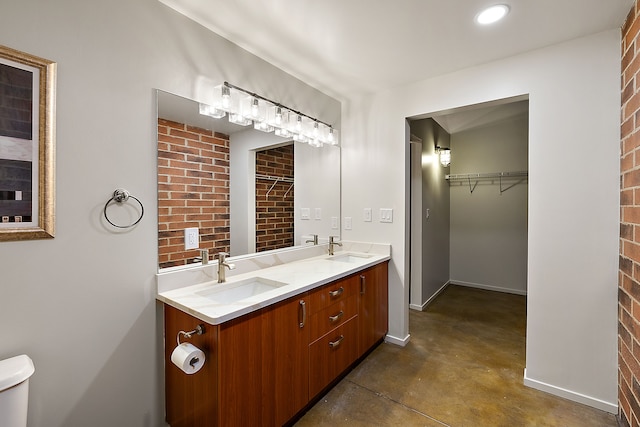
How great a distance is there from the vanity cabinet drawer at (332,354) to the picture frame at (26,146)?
1.42 metres

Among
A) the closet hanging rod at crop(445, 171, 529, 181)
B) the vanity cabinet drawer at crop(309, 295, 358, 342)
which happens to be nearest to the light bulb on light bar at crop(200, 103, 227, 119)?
the vanity cabinet drawer at crop(309, 295, 358, 342)

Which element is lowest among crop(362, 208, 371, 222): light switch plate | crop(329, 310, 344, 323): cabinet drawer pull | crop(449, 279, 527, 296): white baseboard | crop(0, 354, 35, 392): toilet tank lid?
crop(449, 279, 527, 296): white baseboard

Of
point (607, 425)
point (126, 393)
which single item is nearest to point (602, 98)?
point (607, 425)

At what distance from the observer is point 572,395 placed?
1821 millimetres

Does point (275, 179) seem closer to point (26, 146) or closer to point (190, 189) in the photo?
point (190, 189)

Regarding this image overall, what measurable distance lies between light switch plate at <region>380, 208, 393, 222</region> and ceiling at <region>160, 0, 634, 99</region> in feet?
3.67

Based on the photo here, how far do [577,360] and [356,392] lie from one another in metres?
1.40

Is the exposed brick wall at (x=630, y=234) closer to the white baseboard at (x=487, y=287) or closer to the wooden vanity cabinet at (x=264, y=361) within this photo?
the wooden vanity cabinet at (x=264, y=361)

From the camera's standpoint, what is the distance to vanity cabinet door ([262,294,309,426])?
1425 mm

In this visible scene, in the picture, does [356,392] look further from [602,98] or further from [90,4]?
[90,4]

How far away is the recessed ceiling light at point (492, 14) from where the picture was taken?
5.01ft

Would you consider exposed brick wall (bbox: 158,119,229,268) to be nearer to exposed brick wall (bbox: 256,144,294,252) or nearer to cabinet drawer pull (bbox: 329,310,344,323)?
exposed brick wall (bbox: 256,144,294,252)

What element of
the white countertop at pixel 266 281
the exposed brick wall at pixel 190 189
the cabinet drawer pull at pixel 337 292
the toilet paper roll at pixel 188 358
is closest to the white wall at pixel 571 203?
the white countertop at pixel 266 281

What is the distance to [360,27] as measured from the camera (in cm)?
171
